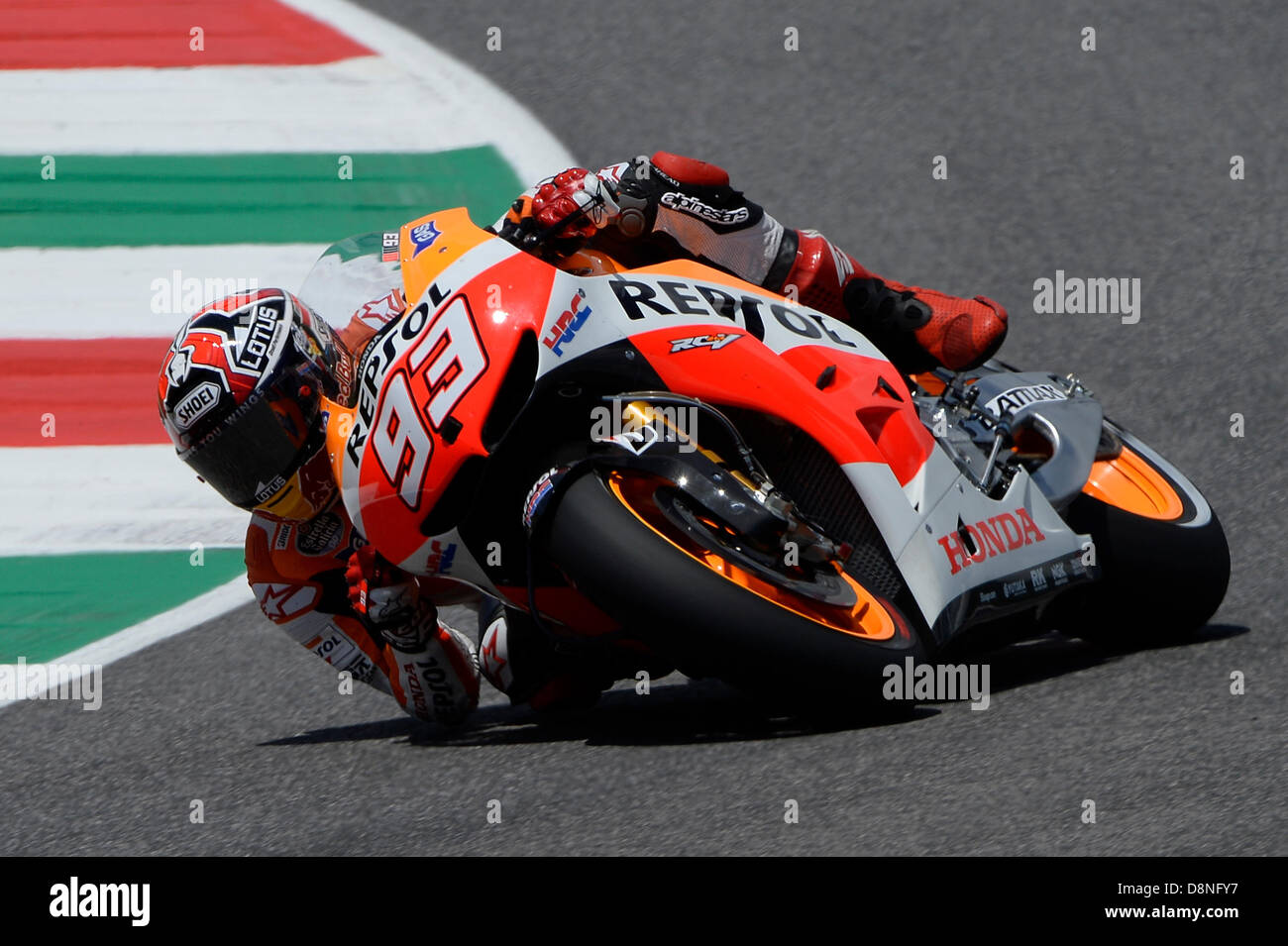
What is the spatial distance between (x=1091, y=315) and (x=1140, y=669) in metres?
3.63

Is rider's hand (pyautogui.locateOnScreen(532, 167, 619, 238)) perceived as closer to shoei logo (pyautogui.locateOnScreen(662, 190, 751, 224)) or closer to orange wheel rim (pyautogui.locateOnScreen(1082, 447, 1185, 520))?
shoei logo (pyautogui.locateOnScreen(662, 190, 751, 224))

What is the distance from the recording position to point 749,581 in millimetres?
3961

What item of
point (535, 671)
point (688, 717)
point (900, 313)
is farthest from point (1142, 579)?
point (535, 671)

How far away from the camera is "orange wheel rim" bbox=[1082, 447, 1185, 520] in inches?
195

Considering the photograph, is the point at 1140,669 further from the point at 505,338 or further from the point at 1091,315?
the point at 1091,315

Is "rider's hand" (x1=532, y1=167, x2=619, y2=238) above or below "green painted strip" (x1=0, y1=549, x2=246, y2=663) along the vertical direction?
above

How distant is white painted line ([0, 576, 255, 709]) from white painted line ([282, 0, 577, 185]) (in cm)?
325

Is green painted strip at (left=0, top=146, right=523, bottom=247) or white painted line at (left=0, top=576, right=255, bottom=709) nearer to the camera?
white painted line at (left=0, top=576, right=255, bottom=709)

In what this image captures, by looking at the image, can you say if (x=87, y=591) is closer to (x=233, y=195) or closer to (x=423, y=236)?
(x=423, y=236)

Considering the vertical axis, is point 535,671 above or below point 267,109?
below

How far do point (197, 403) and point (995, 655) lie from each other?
233 centimetres

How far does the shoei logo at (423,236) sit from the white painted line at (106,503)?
9.32 feet

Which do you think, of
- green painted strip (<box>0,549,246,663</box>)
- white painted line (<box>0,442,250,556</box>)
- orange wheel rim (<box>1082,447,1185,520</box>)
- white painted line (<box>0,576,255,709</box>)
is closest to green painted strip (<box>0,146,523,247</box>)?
white painted line (<box>0,442,250,556</box>)
